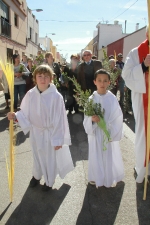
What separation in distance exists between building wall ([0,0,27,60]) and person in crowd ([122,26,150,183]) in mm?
13293

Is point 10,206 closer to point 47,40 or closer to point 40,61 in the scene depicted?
point 40,61

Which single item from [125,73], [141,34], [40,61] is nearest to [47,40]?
[141,34]

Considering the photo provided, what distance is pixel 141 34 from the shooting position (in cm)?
1454

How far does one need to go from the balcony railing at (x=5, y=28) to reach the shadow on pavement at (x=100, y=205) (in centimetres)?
1497

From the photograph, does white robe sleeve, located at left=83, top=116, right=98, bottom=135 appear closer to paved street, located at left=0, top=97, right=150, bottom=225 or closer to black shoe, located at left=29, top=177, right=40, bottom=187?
paved street, located at left=0, top=97, right=150, bottom=225

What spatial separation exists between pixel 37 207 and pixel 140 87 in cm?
204

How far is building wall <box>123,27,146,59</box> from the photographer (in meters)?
14.3

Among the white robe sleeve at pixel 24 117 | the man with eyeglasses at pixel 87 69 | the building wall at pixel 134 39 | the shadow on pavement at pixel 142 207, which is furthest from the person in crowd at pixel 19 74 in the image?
the building wall at pixel 134 39

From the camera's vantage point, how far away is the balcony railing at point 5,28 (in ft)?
52.3

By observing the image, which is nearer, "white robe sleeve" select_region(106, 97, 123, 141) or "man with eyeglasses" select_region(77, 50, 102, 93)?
"white robe sleeve" select_region(106, 97, 123, 141)

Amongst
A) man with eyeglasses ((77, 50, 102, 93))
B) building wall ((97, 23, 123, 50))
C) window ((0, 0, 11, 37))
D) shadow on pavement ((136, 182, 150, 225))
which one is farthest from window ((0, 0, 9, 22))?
building wall ((97, 23, 123, 50))

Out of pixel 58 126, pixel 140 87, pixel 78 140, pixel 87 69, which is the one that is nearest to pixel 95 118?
pixel 58 126

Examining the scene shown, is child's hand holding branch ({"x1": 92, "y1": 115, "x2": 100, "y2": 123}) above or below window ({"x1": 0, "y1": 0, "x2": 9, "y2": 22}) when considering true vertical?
below

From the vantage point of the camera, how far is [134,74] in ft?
10.5
